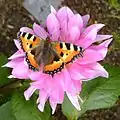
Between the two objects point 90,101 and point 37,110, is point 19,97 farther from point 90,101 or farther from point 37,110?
point 90,101

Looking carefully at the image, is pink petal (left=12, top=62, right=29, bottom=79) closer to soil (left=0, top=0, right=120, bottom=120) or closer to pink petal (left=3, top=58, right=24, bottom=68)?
pink petal (left=3, top=58, right=24, bottom=68)

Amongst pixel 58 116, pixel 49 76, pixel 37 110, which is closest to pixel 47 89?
pixel 49 76

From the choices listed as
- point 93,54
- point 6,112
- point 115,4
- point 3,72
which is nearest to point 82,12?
point 115,4

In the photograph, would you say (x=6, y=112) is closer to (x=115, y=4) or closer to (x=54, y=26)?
(x=54, y=26)

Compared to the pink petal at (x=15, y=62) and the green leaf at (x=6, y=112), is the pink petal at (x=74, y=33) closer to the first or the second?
the pink petal at (x=15, y=62)

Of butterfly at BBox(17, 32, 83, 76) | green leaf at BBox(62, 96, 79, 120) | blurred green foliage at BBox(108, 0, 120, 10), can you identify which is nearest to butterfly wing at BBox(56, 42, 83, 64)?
butterfly at BBox(17, 32, 83, 76)

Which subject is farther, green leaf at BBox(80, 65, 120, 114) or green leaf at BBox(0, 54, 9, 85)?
green leaf at BBox(0, 54, 9, 85)

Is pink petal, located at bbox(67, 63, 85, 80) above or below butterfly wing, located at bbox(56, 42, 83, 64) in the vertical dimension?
below

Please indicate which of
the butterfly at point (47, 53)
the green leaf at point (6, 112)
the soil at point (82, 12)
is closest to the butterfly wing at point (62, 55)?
the butterfly at point (47, 53)
